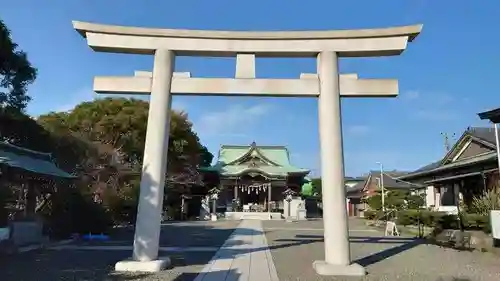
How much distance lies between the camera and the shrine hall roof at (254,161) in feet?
129

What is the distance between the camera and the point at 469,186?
22703mm


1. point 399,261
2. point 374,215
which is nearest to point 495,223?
point 399,261

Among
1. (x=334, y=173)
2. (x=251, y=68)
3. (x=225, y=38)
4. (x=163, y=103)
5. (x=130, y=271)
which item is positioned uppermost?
(x=225, y=38)

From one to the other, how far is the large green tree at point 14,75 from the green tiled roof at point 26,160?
371 centimetres

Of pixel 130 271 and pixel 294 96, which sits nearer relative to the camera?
pixel 130 271

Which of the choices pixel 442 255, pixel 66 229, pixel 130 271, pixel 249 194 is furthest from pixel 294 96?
pixel 249 194

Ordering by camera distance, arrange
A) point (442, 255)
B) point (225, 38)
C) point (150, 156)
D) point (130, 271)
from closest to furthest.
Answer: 1. point (130, 271)
2. point (150, 156)
3. point (225, 38)
4. point (442, 255)

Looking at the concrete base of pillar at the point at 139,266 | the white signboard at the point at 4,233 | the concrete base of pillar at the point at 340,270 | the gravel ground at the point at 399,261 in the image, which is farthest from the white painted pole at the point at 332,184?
the white signboard at the point at 4,233

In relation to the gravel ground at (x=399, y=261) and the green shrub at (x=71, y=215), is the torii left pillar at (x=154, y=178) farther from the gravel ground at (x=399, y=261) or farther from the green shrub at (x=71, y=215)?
the green shrub at (x=71, y=215)

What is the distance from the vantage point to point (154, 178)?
8961 mm

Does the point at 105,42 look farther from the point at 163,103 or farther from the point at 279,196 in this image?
the point at 279,196

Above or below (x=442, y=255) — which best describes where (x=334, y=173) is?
above

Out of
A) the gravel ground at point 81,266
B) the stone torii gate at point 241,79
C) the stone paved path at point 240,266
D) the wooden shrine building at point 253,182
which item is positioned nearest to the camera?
the gravel ground at point 81,266

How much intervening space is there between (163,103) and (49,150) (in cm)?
1576
